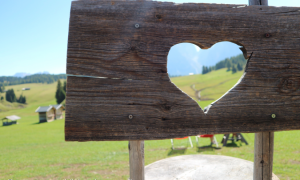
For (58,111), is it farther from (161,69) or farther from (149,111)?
(161,69)

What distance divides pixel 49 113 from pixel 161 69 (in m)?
40.2

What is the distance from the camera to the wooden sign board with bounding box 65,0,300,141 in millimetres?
1663

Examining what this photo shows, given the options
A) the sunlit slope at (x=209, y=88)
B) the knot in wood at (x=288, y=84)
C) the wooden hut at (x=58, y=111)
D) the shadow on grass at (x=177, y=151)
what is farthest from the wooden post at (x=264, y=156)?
the sunlit slope at (x=209, y=88)

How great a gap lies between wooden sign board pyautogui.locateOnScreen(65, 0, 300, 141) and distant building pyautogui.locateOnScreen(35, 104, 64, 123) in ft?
126

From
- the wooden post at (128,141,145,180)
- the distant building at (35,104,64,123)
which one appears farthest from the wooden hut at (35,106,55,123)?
the wooden post at (128,141,145,180)

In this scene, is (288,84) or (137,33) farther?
(288,84)

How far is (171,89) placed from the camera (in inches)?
67.6

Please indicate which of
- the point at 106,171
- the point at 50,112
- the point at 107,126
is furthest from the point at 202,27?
the point at 50,112

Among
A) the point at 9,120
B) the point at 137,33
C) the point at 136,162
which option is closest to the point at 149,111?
the point at 137,33

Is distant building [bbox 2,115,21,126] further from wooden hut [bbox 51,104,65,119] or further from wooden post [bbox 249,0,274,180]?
wooden post [bbox 249,0,274,180]

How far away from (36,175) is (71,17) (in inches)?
358

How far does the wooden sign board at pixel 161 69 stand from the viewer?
166 centimetres

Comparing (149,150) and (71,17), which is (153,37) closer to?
(71,17)

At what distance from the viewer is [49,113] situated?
36.1 m
